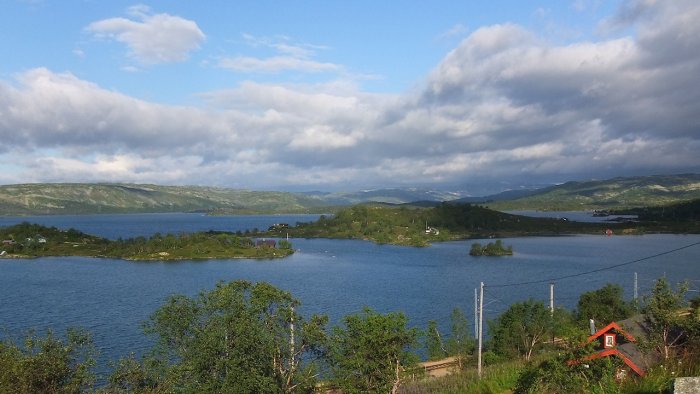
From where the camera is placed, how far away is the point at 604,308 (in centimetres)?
5853

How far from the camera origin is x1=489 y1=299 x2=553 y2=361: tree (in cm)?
5034

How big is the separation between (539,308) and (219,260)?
392 ft

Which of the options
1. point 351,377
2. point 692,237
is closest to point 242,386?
point 351,377

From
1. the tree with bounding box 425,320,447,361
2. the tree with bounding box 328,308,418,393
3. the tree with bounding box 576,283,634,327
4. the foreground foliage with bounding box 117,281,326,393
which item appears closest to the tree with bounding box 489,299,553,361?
the tree with bounding box 425,320,447,361

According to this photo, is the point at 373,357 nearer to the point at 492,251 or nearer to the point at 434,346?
the point at 434,346

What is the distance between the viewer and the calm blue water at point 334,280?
75312 millimetres

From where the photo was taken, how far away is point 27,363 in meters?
24.4

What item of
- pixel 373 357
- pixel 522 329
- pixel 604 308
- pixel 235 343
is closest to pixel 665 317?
pixel 373 357

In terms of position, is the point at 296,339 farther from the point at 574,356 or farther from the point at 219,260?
the point at 219,260

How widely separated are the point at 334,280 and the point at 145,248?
81.5 m

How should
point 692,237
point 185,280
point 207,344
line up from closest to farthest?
1. point 207,344
2. point 185,280
3. point 692,237

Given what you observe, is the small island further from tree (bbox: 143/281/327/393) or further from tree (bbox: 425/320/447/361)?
tree (bbox: 143/281/327/393)

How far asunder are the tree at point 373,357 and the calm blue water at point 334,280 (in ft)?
106

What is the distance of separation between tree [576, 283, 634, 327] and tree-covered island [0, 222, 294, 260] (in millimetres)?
116828
